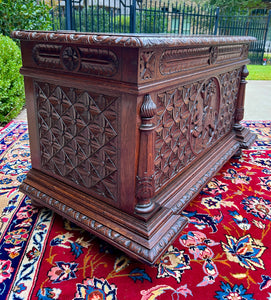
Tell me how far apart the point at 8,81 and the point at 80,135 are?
2626mm

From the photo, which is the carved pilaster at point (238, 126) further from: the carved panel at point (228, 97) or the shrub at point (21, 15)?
the shrub at point (21, 15)

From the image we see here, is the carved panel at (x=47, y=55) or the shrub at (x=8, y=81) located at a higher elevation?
the carved panel at (x=47, y=55)

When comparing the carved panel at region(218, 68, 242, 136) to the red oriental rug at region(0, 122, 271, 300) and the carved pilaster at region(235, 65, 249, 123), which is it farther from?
the red oriental rug at region(0, 122, 271, 300)

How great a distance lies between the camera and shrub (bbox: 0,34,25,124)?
3573 millimetres

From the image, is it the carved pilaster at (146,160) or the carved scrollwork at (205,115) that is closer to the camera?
the carved pilaster at (146,160)

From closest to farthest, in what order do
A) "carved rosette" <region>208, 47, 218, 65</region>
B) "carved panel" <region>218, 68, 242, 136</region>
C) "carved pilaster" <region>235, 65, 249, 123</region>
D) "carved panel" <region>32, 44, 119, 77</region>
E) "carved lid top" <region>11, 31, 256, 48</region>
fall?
"carved lid top" <region>11, 31, 256, 48</region>
"carved panel" <region>32, 44, 119, 77</region>
"carved rosette" <region>208, 47, 218, 65</region>
"carved panel" <region>218, 68, 242, 136</region>
"carved pilaster" <region>235, 65, 249, 123</region>

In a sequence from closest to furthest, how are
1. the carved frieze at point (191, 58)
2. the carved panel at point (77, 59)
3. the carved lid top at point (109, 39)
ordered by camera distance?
Answer: the carved lid top at point (109, 39) → the carved panel at point (77, 59) → the carved frieze at point (191, 58)

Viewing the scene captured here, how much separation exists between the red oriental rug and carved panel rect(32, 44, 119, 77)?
0.87 m

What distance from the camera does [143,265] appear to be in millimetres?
1371

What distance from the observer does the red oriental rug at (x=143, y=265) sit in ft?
4.04

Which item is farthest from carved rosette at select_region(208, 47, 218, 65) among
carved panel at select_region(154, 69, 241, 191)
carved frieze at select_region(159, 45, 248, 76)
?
carved panel at select_region(154, 69, 241, 191)

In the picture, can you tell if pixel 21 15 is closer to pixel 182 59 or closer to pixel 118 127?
pixel 182 59

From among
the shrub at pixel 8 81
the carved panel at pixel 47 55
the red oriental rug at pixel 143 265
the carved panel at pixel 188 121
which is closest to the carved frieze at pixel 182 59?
the carved panel at pixel 188 121

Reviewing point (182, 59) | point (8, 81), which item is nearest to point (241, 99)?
point (182, 59)
